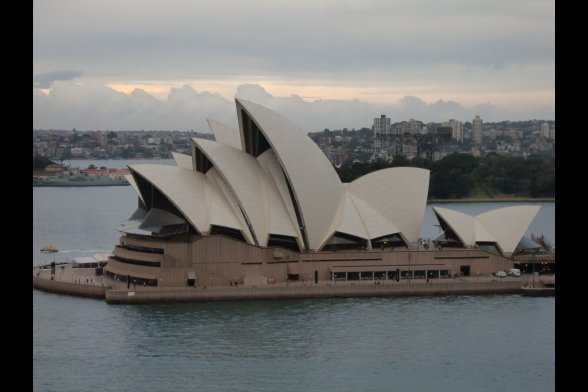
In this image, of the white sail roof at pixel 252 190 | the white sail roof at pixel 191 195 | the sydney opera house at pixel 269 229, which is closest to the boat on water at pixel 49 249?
the sydney opera house at pixel 269 229

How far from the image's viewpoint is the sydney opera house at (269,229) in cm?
2717

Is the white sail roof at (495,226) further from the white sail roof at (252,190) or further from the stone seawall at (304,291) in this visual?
the white sail roof at (252,190)

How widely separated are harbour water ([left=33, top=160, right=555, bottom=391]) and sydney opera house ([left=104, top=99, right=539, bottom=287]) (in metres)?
1.97

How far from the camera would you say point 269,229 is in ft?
90.5

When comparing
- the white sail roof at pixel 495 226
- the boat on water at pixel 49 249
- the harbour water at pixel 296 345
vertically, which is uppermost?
the white sail roof at pixel 495 226

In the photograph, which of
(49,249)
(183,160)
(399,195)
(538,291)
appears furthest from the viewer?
(49,249)

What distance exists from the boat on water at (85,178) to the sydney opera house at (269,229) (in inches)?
1908

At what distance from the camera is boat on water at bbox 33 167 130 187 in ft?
253

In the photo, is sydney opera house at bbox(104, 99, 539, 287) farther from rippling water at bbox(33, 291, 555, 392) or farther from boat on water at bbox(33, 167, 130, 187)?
boat on water at bbox(33, 167, 130, 187)

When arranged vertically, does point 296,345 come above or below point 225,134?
below

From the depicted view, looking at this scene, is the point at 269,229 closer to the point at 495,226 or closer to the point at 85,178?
the point at 495,226

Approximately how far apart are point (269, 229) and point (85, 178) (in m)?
60.0

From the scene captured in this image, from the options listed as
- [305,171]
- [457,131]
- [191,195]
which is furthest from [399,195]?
[457,131]
